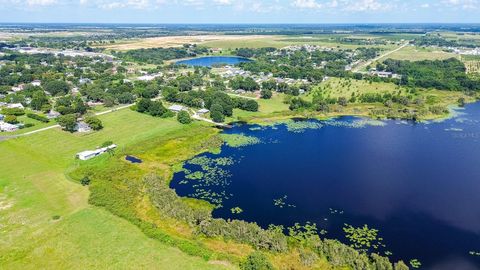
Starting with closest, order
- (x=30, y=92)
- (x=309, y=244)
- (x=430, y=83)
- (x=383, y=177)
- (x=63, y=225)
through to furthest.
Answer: (x=309, y=244)
(x=63, y=225)
(x=383, y=177)
(x=30, y=92)
(x=430, y=83)

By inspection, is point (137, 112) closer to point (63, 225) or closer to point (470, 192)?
point (63, 225)

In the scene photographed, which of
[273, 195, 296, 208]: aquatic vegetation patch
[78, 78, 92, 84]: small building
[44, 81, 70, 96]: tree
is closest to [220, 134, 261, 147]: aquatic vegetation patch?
[273, 195, 296, 208]: aquatic vegetation patch

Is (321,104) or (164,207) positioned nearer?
(164,207)

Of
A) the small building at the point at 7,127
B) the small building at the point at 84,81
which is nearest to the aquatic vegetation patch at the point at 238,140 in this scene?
the small building at the point at 7,127

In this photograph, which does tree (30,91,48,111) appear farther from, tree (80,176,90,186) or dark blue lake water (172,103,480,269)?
dark blue lake water (172,103,480,269)

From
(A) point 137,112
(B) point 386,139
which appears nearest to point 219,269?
(B) point 386,139

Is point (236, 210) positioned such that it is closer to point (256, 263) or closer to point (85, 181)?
point (256, 263)
